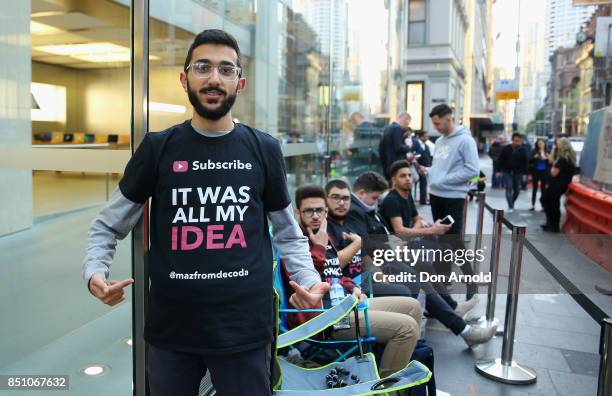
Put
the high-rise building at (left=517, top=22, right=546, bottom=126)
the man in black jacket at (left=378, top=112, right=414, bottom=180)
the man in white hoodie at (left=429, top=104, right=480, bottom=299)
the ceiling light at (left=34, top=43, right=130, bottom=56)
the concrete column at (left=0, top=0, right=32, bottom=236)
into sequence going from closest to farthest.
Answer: the concrete column at (left=0, top=0, right=32, bottom=236) → the man in white hoodie at (left=429, top=104, right=480, bottom=299) → the man in black jacket at (left=378, top=112, right=414, bottom=180) → the ceiling light at (left=34, top=43, right=130, bottom=56) → the high-rise building at (left=517, top=22, right=546, bottom=126)

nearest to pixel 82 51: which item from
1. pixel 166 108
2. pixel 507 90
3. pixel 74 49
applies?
pixel 74 49

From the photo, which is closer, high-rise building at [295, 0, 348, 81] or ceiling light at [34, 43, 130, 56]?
high-rise building at [295, 0, 348, 81]

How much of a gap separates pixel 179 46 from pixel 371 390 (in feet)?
8.47

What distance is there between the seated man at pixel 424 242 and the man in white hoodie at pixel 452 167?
839 millimetres

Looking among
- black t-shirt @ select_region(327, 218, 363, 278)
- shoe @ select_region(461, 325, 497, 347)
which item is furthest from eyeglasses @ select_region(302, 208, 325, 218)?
shoe @ select_region(461, 325, 497, 347)

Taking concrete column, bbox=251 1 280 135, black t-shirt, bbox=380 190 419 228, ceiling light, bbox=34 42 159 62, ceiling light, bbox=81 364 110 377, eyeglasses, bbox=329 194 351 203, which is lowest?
ceiling light, bbox=81 364 110 377

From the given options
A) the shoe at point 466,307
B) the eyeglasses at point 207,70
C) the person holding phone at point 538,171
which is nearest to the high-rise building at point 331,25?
the shoe at point 466,307

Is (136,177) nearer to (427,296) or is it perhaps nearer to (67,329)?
(67,329)

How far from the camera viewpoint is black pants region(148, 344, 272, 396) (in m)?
1.81

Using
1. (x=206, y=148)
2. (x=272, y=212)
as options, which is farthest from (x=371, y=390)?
(x=206, y=148)

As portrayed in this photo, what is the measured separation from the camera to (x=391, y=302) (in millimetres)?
3543

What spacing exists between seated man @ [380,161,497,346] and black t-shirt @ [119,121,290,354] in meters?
2.22

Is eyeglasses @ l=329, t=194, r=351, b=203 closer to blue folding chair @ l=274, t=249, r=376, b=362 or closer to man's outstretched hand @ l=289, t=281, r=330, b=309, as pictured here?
blue folding chair @ l=274, t=249, r=376, b=362

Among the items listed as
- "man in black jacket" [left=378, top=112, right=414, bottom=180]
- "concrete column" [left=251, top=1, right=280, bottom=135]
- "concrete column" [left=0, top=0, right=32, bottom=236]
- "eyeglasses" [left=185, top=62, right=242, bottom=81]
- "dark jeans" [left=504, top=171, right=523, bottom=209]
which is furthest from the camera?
"dark jeans" [left=504, top=171, right=523, bottom=209]
